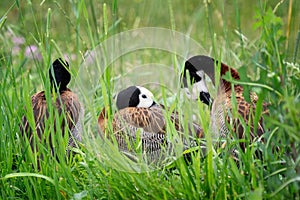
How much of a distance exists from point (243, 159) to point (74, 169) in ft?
2.40

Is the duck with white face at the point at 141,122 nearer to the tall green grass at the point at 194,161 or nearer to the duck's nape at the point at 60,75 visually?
the tall green grass at the point at 194,161

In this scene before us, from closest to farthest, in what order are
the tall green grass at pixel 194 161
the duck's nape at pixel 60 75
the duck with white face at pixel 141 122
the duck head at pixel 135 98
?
the tall green grass at pixel 194 161 < the duck with white face at pixel 141 122 < the duck head at pixel 135 98 < the duck's nape at pixel 60 75

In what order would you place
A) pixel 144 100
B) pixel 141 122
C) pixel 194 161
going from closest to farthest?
1. pixel 194 161
2. pixel 141 122
3. pixel 144 100

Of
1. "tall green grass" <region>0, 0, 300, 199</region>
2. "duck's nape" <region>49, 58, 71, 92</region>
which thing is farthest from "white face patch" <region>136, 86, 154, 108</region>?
"duck's nape" <region>49, 58, 71, 92</region>

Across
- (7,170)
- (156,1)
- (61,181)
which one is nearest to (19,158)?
(7,170)

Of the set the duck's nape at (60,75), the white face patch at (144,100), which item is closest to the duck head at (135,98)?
the white face patch at (144,100)

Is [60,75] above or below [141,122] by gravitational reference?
above

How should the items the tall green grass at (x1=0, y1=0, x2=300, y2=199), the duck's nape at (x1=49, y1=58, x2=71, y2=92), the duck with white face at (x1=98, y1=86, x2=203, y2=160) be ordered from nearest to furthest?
the tall green grass at (x1=0, y1=0, x2=300, y2=199), the duck with white face at (x1=98, y1=86, x2=203, y2=160), the duck's nape at (x1=49, y1=58, x2=71, y2=92)

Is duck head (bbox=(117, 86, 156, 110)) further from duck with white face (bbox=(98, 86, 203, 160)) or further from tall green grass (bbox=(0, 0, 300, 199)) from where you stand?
tall green grass (bbox=(0, 0, 300, 199))

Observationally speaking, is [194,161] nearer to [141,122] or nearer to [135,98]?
[141,122]

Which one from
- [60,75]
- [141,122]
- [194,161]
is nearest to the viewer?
[194,161]

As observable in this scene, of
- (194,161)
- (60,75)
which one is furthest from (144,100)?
(194,161)

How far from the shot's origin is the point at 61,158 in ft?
7.18

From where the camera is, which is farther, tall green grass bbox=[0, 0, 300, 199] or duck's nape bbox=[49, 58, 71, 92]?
duck's nape bbox=[49, 58, 71, 92]
